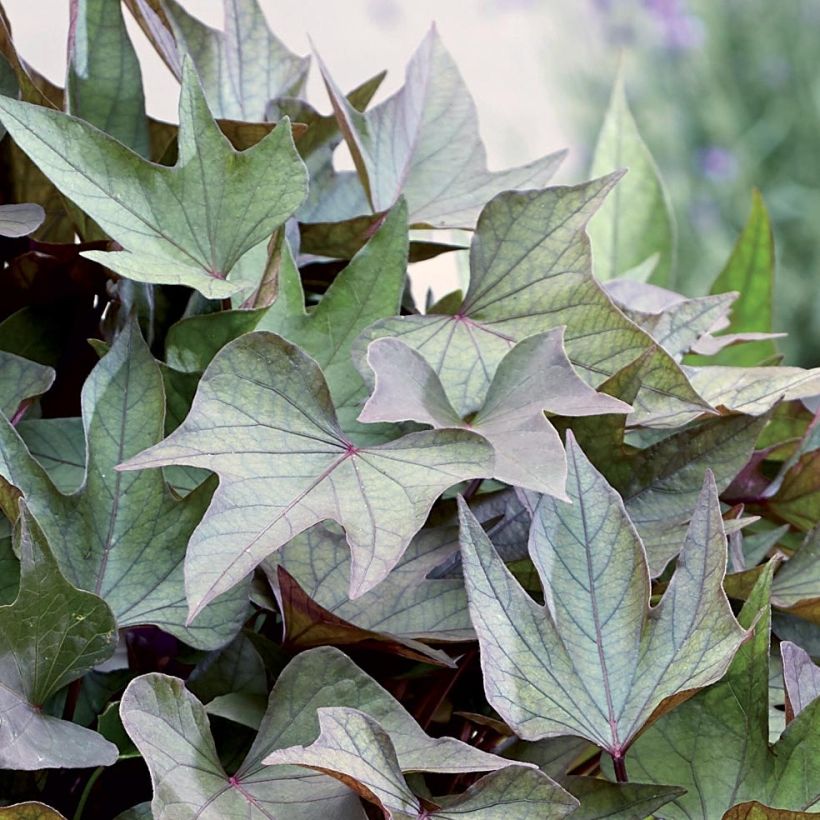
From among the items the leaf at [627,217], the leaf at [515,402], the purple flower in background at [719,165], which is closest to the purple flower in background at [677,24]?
the purple flower in background at [719,165]

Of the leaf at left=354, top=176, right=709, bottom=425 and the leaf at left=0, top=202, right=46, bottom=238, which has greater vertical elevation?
the leaf at left=0, top=202, right=46, bottom=238

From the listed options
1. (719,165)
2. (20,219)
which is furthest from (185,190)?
(719,165)

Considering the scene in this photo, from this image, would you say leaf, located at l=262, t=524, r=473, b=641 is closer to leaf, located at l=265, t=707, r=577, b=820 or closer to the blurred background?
leaf, located at l=265, t=707, r=577, b=820

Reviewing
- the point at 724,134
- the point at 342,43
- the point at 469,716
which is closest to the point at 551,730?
the point at 469,716

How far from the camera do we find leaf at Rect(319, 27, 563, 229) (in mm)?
297

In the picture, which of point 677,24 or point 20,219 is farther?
point 677,24

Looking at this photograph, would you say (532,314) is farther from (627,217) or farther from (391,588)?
(627,217)

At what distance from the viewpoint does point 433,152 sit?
12.5 inches

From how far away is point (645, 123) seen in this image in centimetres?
236

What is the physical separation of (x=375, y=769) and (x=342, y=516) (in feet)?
0.15

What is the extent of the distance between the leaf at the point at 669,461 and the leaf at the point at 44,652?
0.37 feet

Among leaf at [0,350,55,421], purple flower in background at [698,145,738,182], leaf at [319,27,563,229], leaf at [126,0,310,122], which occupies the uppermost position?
leaf at [126,0,310,122]

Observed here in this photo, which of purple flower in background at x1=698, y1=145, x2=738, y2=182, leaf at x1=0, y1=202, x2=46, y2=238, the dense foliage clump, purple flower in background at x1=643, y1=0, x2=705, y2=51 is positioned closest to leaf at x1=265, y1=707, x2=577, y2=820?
the dense foliage clump

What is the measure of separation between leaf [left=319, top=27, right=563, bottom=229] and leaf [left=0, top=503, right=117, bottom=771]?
0.13 m
